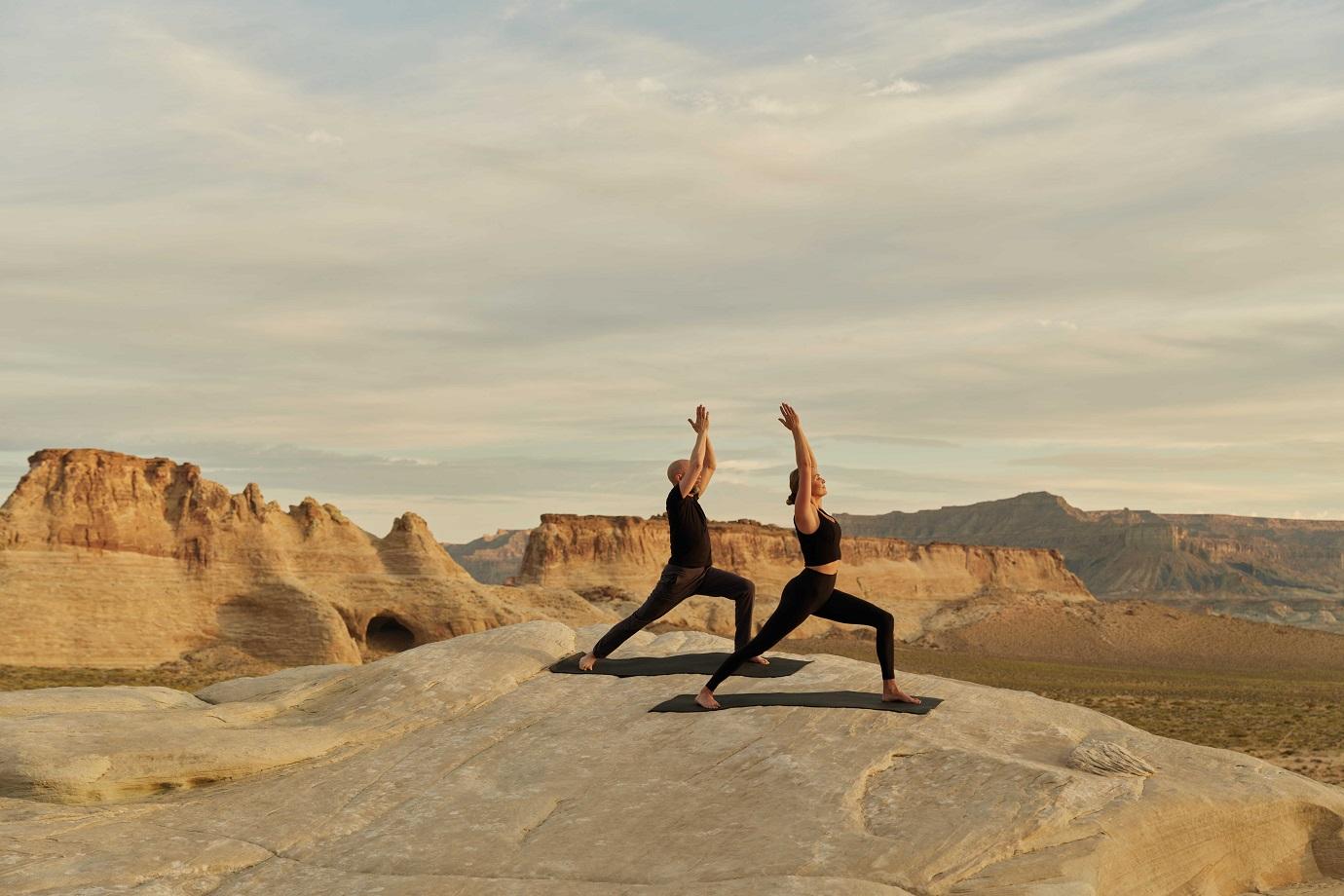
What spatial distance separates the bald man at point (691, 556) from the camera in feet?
36.8

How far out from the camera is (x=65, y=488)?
46.8 m

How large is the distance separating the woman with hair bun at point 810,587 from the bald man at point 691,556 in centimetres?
99

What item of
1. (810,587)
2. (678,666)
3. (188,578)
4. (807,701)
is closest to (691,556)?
(678,666)

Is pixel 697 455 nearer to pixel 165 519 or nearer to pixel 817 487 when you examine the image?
pixel 817 487

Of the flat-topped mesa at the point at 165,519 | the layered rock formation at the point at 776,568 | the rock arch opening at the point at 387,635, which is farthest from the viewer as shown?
the layered rock formation at the point at 776,568

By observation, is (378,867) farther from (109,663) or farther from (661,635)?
(109,663)

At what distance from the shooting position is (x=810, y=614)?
9.98 meters

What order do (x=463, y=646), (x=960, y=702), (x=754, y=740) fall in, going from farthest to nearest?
(x=463, y=646)
(x=960, y=702)
(x=754, y=740)

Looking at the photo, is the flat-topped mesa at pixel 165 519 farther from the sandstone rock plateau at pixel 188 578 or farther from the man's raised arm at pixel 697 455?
the man's raised arm at pixel 697 455

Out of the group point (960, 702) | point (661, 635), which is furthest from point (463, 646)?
point (960, 702)

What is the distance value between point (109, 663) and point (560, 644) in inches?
1480

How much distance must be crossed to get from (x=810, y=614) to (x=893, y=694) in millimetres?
1060

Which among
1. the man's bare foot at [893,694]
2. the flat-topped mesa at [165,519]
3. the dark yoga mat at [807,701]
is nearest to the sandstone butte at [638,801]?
the dark yoga mat at [807,701]

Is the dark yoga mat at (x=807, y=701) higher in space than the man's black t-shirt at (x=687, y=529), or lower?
lower
